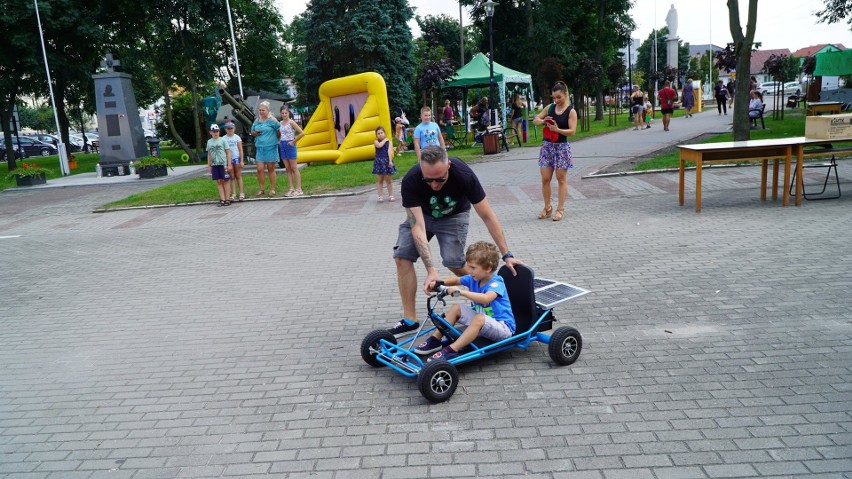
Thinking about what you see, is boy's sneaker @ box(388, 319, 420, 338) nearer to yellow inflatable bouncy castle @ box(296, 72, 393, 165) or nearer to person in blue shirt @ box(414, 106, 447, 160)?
person in blue shirt @ box(414, 106, 447, 160)

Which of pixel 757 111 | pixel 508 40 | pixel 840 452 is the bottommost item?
pixel 840 452

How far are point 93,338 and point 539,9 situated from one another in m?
34.6

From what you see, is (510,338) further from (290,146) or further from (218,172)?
(290,146)

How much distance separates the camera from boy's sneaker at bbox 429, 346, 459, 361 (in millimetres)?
4301

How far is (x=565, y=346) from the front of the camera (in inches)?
179

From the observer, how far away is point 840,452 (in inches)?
129

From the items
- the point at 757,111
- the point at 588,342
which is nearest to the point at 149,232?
the point at 588,342

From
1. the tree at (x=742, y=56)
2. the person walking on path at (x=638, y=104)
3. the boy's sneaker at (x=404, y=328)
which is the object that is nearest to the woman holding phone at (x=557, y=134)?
the boy's sneaker at (x=404, y=328)

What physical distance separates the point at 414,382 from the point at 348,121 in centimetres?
1906

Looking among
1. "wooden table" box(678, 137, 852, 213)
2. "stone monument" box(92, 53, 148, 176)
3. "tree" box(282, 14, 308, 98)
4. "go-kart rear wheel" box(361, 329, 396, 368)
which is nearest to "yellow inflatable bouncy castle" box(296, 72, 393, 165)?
"stone monument" box(92, 53, 148, 176)

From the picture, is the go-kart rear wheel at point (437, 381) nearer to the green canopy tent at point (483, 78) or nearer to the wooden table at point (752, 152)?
the wooden table at point (752, 152)

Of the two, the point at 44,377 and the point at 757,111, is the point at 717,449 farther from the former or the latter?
the point at 757,111

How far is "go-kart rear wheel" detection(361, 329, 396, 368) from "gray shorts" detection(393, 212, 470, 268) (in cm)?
75

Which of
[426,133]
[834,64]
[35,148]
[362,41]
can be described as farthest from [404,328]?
[35,148]
